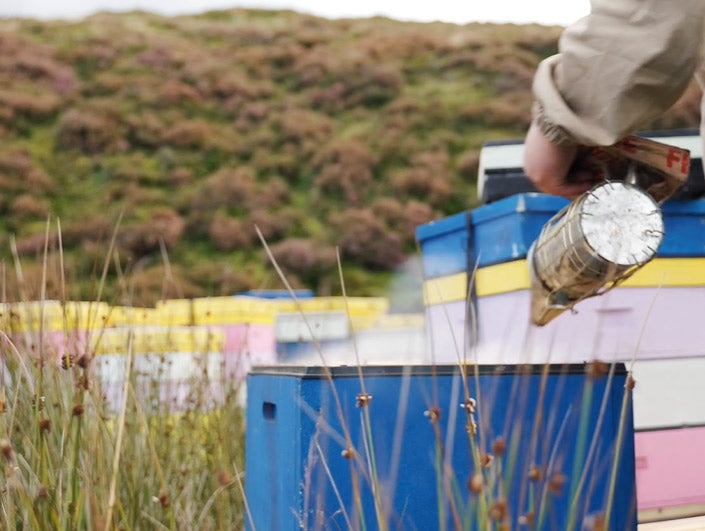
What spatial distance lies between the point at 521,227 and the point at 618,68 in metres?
0.74

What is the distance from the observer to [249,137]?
51.5 feet

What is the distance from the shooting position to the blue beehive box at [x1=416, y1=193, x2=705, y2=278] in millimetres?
1696

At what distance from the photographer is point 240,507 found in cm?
191

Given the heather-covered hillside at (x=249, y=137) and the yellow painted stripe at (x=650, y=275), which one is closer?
the yellow painted stripe at (x=650, y=275)

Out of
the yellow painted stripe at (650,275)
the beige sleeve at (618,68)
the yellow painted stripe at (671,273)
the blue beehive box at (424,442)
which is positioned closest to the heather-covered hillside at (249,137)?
the yellow painted stripe at (650,275)

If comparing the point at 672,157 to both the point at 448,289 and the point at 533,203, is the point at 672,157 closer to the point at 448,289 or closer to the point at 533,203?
the point at 533,203

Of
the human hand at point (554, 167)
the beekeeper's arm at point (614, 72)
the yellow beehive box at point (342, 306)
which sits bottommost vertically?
the yellow beehive box at point (342, 306)

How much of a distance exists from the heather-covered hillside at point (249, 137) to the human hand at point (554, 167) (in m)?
8.81

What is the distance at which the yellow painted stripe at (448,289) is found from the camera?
6.47 feet

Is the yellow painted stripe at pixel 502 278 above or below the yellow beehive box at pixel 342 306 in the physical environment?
above

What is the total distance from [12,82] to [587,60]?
674 inches

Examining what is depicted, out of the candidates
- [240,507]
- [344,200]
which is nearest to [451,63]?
[344,200]

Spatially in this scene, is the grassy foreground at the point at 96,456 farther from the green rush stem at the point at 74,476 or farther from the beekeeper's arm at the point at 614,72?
the beekeeper's arm at the point at 614,72

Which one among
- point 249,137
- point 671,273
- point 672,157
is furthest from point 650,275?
point 249,137
